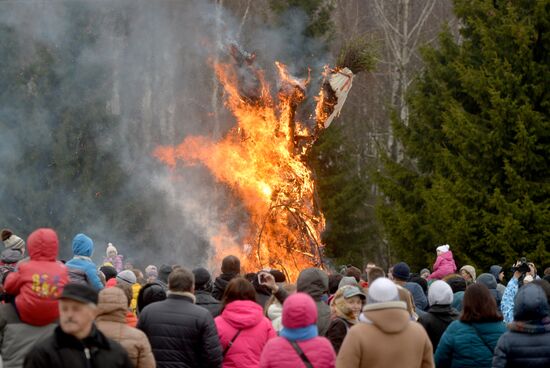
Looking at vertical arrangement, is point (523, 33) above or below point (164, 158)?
above

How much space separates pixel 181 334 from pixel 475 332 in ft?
7.73

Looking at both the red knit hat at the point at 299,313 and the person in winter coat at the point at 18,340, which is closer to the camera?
the red knit hat at the point at 299,313

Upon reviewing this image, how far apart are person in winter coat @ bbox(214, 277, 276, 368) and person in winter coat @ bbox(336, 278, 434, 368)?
1.69 metres

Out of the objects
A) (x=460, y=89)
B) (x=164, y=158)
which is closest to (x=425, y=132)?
(x=460, y=89)

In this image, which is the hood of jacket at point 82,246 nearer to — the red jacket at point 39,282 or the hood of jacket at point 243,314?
the hood of jacket at point 243,314

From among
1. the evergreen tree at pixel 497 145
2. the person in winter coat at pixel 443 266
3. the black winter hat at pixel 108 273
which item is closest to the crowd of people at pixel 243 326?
the black winter hat at pixel 108 273

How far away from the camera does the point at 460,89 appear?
2480cm

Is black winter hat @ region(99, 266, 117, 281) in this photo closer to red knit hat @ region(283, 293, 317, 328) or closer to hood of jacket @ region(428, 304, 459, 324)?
hood of jacket @ region(428, 304, 459, 324)

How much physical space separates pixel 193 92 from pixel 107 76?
3.02 metres

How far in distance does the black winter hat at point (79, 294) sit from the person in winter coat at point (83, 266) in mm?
3149

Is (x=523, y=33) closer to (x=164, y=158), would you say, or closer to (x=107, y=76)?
(x=164, y=158)

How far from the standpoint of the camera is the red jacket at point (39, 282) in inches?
294

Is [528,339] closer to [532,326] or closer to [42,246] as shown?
[532,326]

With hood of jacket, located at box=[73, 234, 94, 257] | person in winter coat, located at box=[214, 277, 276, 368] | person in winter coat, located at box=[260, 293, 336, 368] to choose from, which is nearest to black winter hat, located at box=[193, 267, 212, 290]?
hood of jacket, located at box=[73, 234, 94, 257]
